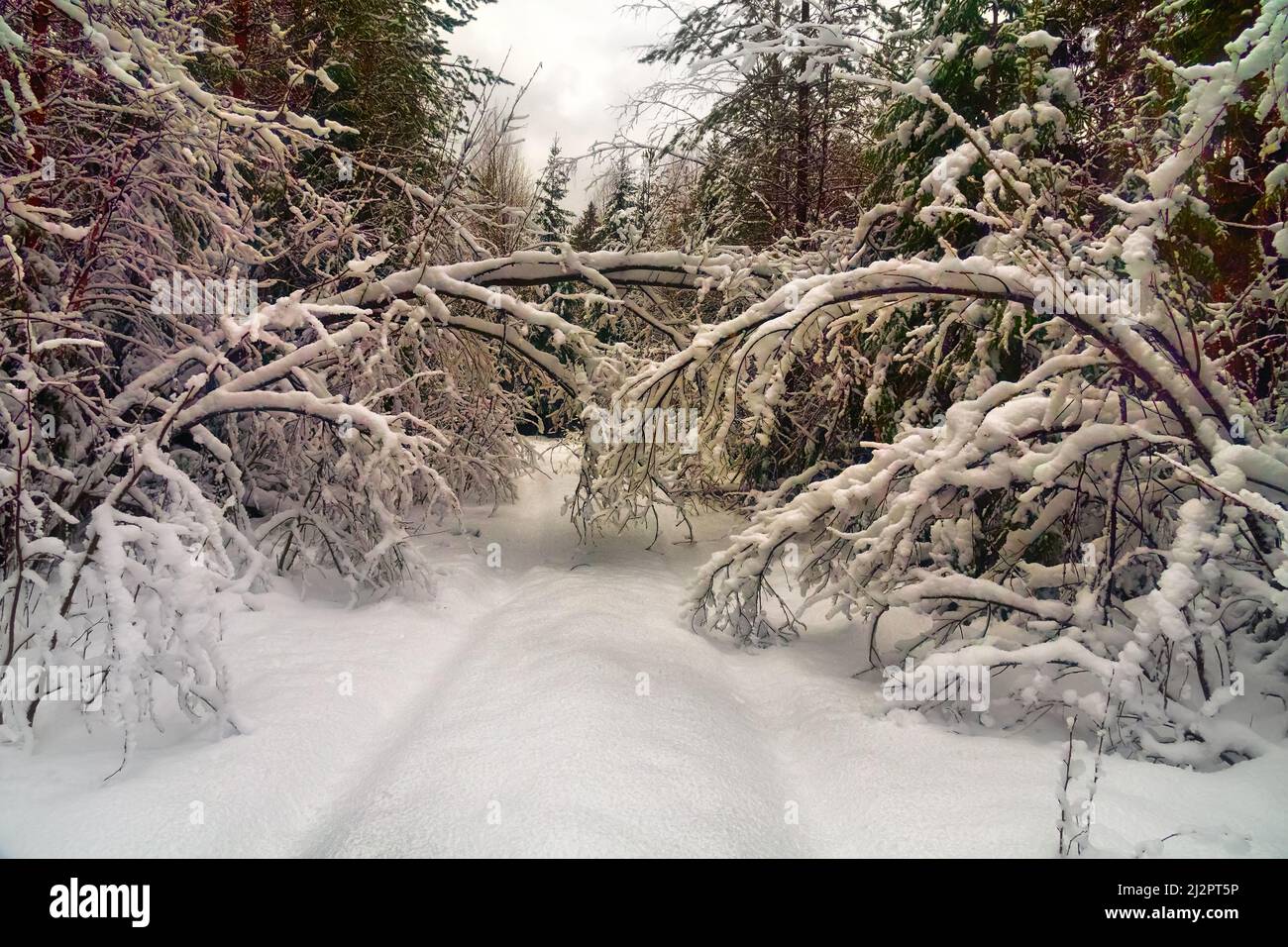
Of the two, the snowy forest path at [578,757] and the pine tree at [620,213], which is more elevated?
the pine tree at [620,213]

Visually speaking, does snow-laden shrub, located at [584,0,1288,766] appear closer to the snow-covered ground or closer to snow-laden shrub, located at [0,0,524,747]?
the snow-covered ground

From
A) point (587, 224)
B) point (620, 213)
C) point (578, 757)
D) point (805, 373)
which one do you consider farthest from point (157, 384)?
point (587, 224)

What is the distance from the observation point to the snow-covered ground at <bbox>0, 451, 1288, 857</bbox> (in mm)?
2195

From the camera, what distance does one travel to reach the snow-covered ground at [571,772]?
7.20 ft

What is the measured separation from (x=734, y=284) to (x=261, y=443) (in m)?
4.07

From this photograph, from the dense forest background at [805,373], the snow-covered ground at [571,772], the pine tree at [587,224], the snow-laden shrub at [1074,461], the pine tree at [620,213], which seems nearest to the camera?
the snow-covered ground at [571,772]

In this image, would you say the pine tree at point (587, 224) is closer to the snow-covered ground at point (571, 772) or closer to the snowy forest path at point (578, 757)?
the snowy forest path at point (578, 757)

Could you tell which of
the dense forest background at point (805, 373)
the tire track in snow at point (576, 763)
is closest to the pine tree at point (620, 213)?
the dense forest background at point (805, 373)

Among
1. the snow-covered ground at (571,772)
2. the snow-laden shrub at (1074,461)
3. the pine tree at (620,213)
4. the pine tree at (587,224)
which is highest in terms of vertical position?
the pine tree at (587,224)

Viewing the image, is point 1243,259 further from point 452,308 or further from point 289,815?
point 452,308

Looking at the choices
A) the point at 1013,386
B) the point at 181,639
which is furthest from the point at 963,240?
the point at 181,639

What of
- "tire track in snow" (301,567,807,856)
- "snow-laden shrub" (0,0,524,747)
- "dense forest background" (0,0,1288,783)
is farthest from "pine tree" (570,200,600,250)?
"tire track in snow" (301,567,807,856)

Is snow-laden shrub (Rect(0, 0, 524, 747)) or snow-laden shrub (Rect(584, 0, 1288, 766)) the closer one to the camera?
snow-laden shrub (Rect(584, 0, 1288, 766))

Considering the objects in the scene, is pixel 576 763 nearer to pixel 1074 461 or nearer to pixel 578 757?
pixel 578 757
